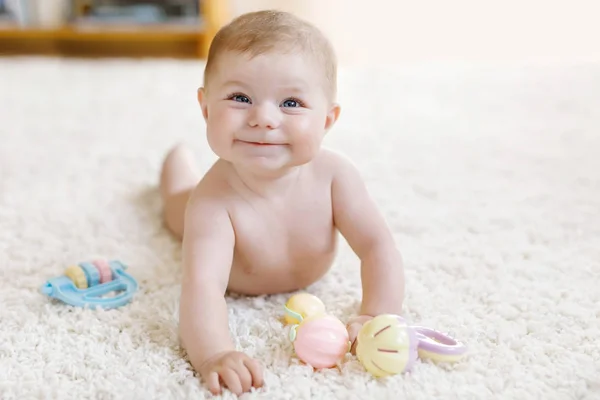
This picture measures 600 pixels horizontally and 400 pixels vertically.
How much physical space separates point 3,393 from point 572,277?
Answer: 0.70 metres

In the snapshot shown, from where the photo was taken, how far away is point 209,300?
78 centimetres

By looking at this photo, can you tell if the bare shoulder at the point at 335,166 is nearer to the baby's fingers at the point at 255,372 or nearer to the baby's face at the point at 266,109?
the baby's face at the point at 266,109

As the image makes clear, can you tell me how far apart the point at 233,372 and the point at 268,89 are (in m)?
0.29

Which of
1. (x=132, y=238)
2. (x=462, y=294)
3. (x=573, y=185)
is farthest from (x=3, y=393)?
(x=573, y=185)

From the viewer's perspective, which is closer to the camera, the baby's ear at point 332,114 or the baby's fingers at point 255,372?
the baby's fingers at point 255,372

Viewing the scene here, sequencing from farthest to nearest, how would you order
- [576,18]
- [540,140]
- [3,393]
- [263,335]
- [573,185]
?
[576,18]
[540,140]
[573,185]
[263,335]
[3,393]

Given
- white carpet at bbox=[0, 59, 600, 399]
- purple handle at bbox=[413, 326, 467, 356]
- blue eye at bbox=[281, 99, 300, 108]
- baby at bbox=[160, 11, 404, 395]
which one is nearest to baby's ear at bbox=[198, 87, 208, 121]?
baby at bbox=[160, 11, 404, 395]

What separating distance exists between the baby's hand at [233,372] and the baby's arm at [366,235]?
0.18m

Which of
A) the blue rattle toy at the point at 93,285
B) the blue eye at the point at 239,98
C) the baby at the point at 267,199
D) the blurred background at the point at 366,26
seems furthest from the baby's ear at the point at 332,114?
the blurred background at the point at 366,26

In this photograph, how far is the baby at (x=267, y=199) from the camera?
2.50 feet

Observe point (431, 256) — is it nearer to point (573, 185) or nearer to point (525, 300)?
point (525, 300)

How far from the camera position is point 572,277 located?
0.96 m

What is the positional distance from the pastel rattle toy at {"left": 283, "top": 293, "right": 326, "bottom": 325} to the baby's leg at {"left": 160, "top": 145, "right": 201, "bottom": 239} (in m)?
0.31

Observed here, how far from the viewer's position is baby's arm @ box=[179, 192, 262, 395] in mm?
698
